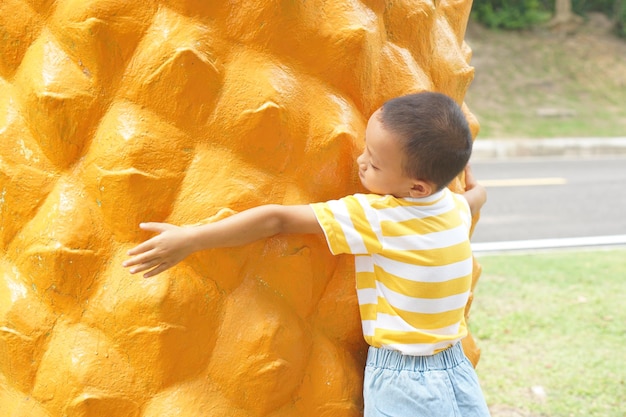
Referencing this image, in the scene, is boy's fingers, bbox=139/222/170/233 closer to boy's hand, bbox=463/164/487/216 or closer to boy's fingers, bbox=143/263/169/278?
boy's fingers, bbox=143/263/169/278

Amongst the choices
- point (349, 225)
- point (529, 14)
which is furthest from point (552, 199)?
point (529, 14)

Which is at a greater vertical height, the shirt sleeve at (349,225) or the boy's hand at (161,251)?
the boy's hand at (161,251)

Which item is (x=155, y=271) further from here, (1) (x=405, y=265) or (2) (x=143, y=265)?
(1) (x=405, y=265)

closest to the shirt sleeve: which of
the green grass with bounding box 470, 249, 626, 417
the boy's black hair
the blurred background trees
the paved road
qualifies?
the boy's black hair

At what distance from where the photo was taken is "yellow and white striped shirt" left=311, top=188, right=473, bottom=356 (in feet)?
4.59

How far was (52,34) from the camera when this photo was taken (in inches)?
54.1

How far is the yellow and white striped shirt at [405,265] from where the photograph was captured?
4.59ft

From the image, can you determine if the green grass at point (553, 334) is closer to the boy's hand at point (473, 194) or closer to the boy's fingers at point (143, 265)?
the boy's hand at point (473, 194)

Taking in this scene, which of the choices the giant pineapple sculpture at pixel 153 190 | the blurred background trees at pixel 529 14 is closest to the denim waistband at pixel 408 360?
the giant pineapple sculpture at pixel 153 190

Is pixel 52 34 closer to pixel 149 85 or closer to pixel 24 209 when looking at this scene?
pixel 149 85

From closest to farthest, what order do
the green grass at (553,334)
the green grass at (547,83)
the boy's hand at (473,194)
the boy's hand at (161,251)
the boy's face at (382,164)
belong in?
the boy's hand at (161,251), the boy's face at (382,164), the boy's hand at (473,194), the green grass at (553,334), the green grass at (547,83)

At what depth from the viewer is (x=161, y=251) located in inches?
50.6

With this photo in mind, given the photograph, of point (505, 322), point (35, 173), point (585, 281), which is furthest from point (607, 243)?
point (35, 173)

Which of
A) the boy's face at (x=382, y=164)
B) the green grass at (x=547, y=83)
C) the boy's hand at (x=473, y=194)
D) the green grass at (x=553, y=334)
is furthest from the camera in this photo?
the green grass at (x=547, y=83)
